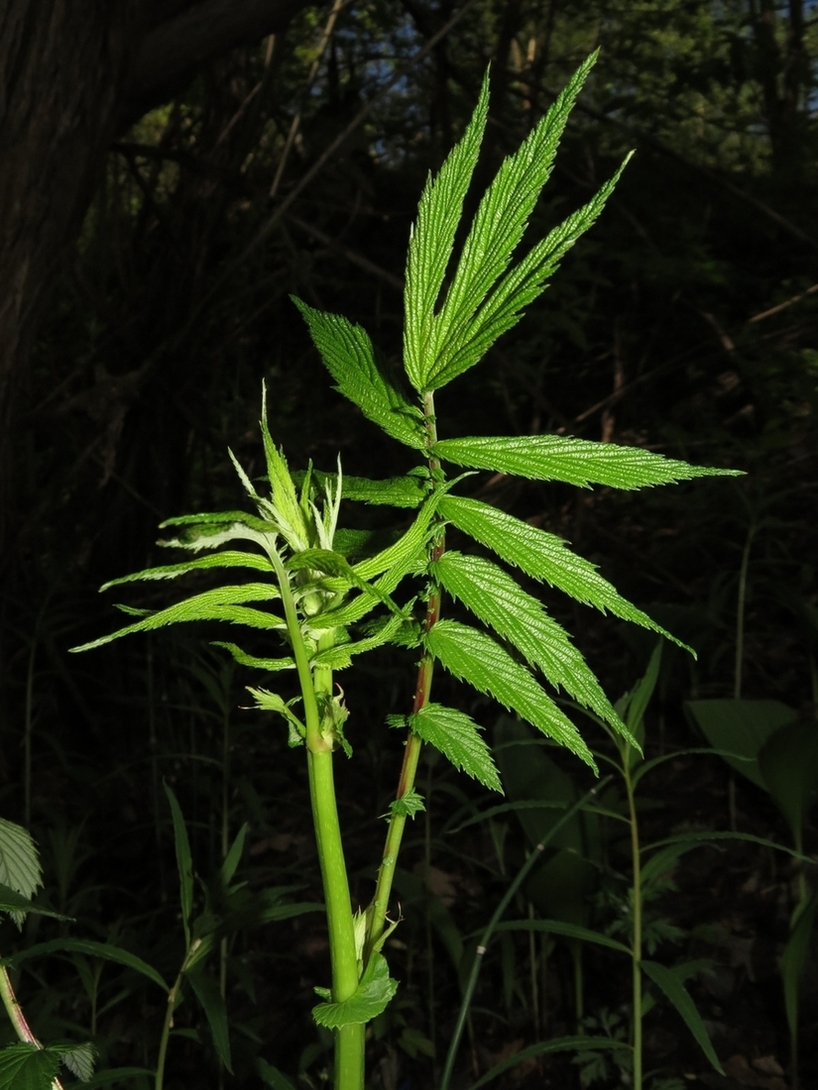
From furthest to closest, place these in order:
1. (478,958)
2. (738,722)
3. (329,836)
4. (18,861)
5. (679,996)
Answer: (738,722), (679,996), (478,958), (18,861), (329,836)

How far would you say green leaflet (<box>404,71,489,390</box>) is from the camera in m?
0.35

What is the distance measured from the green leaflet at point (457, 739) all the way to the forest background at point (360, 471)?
88cm

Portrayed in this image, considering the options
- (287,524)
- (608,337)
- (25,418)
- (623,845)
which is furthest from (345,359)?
(608,337)

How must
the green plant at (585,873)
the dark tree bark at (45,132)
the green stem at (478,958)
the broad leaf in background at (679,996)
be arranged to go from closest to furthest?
the green stem at (478,958), the broad leaf in background at (679,996), the green plant at (585,873), the dark tree bark at (45,132)

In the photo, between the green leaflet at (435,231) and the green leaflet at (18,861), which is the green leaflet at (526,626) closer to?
the green leaflet at (435,231)

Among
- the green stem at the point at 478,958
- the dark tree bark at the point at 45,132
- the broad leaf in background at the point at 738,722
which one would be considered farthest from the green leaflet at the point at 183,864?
the broad leaf in background at the point at 738,722

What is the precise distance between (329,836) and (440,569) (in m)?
0.10

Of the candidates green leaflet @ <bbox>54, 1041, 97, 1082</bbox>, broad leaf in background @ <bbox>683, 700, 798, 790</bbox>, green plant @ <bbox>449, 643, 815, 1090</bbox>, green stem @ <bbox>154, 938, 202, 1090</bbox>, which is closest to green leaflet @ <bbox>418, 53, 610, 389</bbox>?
green leaflet @ <bbox>54, 1041, 97, 1082</bbox>

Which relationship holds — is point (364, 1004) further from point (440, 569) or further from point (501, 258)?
point (501, 258)

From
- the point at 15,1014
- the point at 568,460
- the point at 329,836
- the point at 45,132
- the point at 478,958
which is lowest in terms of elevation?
the point at 478,958

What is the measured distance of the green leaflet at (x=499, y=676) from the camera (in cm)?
33

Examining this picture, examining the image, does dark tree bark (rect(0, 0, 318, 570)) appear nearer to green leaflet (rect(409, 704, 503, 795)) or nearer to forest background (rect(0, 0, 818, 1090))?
forest background (rect(0, 0, 818, 1090))

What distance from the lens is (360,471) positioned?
3.42 m

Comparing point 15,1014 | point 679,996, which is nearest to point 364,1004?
point 15,1014
